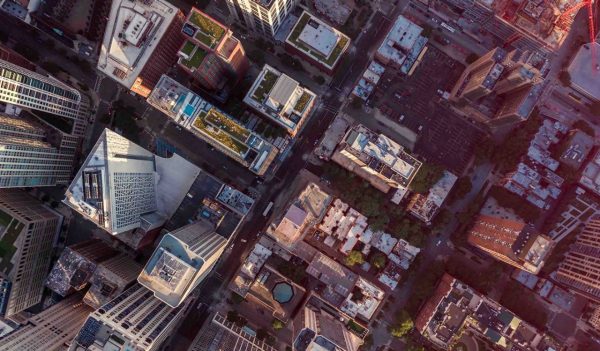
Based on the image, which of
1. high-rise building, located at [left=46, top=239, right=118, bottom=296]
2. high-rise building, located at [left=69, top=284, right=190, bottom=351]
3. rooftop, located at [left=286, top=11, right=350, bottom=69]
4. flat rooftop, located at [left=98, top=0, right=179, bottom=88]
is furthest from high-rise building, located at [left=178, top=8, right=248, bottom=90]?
high-rise building, located at [left=69, top=284, right=190, bottom=351]

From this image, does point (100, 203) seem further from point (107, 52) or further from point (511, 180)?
point (511, 180)

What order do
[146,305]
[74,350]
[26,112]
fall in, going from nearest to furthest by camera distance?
[74,350] < [146,305] < [26,112]

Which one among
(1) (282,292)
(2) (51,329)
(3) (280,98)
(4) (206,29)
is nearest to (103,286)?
(2) (51,329)

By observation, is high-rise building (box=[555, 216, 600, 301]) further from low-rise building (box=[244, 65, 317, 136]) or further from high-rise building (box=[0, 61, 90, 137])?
high-rise building (box=[0, 61, 90, 137])

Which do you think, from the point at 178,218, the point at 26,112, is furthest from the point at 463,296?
the point at 26,112

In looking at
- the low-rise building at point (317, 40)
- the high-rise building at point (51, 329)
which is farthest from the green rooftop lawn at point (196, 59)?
the high-rise building at point (51, 329)

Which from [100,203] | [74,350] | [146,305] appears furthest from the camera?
[146,305]
